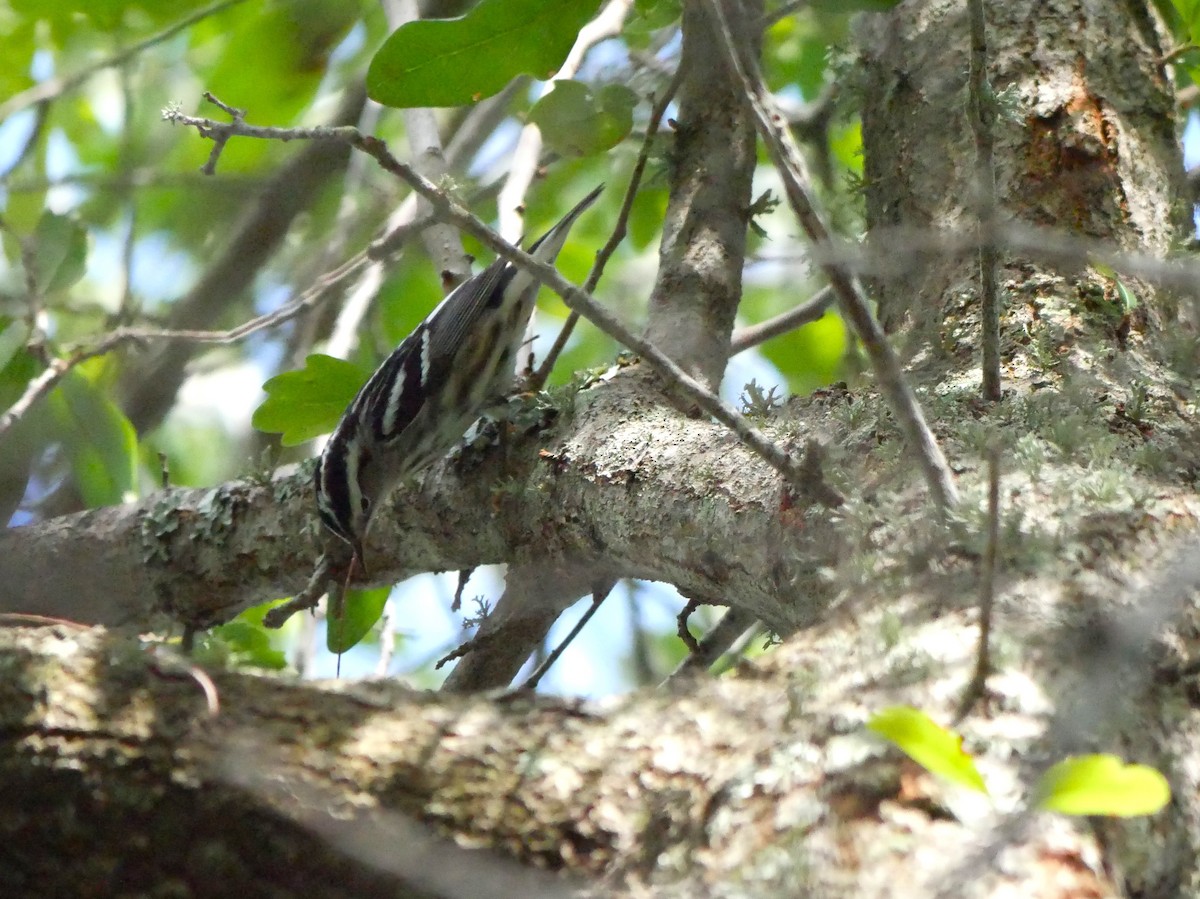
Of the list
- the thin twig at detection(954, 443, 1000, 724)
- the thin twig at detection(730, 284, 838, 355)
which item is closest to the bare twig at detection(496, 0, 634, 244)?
the thin twig at detection(730, 284, 838, 355)

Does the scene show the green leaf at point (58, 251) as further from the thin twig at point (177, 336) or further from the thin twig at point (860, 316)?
the thin twig at point (860, 316)

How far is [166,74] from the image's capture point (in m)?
5.16

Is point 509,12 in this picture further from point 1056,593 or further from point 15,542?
point 15,542

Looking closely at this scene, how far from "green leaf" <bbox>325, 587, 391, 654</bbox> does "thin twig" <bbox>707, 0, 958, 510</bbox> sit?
1959 mm

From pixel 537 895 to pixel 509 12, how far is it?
175 centimetres

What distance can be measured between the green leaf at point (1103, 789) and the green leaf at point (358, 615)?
242 cm

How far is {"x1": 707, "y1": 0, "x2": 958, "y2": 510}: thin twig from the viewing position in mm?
1666

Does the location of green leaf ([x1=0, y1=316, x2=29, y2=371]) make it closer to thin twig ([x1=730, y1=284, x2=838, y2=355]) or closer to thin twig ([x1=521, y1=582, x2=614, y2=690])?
thin twig ([x1=521, y1=582, x2=614, y2=690])

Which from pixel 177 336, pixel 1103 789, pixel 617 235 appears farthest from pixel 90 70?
pixel 1103 789

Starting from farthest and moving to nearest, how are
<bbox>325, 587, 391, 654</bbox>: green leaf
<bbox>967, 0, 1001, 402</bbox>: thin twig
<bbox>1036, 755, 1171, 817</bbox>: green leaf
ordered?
<bbox>325, 587, 391, 654</bbox>: green leaf → <bbox>967, 0, 1001, 402</bbox>: thin twig → <bbox>1036, 755, 1171, 817</bbox>: green leaf

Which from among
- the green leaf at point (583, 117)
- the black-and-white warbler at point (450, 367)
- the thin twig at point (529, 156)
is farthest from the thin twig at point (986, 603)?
the black-and-white warbler at point (450, 367)

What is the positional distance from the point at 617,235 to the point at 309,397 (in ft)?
2.92

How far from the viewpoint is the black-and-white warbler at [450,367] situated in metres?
3.84

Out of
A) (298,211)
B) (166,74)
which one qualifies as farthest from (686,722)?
(166,74)
